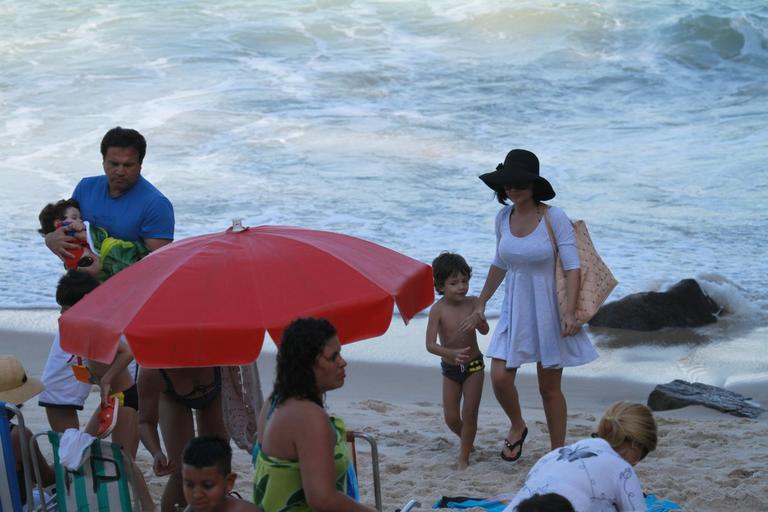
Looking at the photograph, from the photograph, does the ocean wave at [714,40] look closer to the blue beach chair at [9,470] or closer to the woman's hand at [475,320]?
the woman's hand at [475,320]

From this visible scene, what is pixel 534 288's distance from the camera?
19.2ft

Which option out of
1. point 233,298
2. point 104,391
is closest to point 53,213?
point 104,391

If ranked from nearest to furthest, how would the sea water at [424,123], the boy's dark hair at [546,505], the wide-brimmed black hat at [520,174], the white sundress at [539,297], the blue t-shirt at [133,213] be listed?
the boy's dark hair at [546,505] < the blue t-shirt at [133,213] < the wide-brimmed black hat at [520,174] < the white sundress at [539,297] < the sea water at [424,123]

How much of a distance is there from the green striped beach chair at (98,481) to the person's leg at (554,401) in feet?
7.63

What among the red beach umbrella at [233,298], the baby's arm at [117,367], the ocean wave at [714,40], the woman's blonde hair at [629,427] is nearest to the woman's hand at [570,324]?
the red beach umbrella at [233,298]

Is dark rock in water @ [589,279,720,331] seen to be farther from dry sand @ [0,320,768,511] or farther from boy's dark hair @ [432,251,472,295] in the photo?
boy's dark hair @ [432,251,472,295]

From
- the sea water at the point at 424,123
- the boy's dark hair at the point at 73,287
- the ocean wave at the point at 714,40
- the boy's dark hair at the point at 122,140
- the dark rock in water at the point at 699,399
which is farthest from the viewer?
the ocean wave at the point at 714,40

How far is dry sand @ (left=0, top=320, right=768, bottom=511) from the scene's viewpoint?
595 cm

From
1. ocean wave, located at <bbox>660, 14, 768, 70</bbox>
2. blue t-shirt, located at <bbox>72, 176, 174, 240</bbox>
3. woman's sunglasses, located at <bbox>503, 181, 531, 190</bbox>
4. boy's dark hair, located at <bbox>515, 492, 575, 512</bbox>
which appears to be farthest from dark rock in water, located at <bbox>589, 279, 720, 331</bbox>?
ocean wave, located at <bbox>660, 14, 768, 70</bbox>

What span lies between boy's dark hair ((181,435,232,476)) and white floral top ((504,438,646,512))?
3.27 feet

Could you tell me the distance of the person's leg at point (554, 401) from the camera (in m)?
5.95

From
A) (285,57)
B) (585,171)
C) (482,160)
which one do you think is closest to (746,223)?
(585,171)

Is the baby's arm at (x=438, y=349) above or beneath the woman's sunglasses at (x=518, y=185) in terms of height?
beneath

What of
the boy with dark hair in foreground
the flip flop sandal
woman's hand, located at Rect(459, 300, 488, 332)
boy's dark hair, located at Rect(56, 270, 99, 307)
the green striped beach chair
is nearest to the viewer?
the boy with dark hair in foreground
